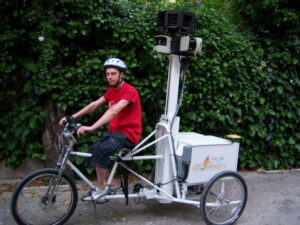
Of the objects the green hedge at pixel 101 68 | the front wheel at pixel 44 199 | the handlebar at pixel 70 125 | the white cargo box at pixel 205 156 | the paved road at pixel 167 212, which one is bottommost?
the paved road at pixel 167 212

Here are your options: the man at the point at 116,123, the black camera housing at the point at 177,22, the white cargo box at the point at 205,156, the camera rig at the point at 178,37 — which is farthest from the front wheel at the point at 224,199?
the black camera housing at the point at 177,22

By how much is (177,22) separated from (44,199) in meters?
2.42

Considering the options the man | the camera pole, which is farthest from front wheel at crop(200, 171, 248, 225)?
the man

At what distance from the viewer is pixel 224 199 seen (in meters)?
4.20

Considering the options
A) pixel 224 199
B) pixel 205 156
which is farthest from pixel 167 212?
pixel 205 156

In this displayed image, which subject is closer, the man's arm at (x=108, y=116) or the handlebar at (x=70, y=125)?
the man's arm at (x=108, y=116)

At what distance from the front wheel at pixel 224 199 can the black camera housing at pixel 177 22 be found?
1.70 m

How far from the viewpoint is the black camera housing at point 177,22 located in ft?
12.9

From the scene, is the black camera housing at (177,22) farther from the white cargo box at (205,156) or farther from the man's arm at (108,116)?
the white cargo box at (205,156)

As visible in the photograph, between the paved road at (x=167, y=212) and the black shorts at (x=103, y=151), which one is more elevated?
the black shorts at (x=103, y=151)

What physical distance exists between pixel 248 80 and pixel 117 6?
101 inches

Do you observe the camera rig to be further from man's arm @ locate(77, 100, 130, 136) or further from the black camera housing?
man's arm @ locate(77, 100, 130, 136)

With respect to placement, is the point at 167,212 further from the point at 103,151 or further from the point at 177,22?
the point at 177,22

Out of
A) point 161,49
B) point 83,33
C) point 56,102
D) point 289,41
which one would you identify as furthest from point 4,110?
point 289,41
